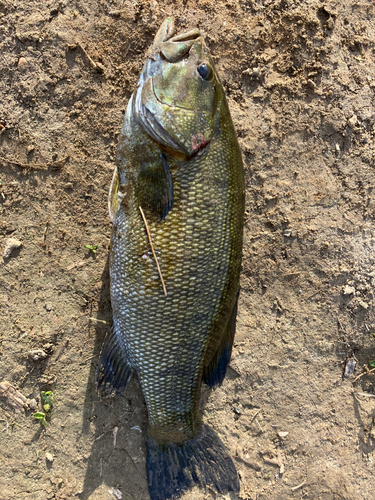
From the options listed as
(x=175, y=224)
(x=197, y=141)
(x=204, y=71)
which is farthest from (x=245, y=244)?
(x=204, y=71)

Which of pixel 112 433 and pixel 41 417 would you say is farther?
pixel 112 433

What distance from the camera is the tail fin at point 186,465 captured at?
2.36 metres

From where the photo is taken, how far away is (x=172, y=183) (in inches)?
75.9

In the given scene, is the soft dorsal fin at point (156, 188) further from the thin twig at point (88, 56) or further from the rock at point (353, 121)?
the rock at point (353, 121)

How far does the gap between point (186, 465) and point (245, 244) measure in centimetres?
177

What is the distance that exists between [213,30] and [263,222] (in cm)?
158

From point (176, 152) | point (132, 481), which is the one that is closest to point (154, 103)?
point (176, 152)

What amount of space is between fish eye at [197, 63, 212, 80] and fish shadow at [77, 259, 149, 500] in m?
1.51

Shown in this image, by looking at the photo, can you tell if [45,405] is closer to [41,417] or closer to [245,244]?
[41,417]

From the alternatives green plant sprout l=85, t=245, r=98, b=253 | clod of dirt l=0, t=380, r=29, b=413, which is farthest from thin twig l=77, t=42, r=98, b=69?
clod of dirt l=0, t=380, r=29, b=413

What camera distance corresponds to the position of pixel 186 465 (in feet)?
7.80

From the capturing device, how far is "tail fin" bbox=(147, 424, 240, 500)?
2.36 metres

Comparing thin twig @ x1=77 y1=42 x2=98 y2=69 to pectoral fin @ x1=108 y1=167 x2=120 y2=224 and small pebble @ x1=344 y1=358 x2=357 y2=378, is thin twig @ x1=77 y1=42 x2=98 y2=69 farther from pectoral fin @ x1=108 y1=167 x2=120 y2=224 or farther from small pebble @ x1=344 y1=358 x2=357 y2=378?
small pebble @ x1=344 y1=358 x2=357 y2=378

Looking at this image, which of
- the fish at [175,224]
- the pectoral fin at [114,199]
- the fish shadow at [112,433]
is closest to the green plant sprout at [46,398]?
the fish shadow at [112,433]
